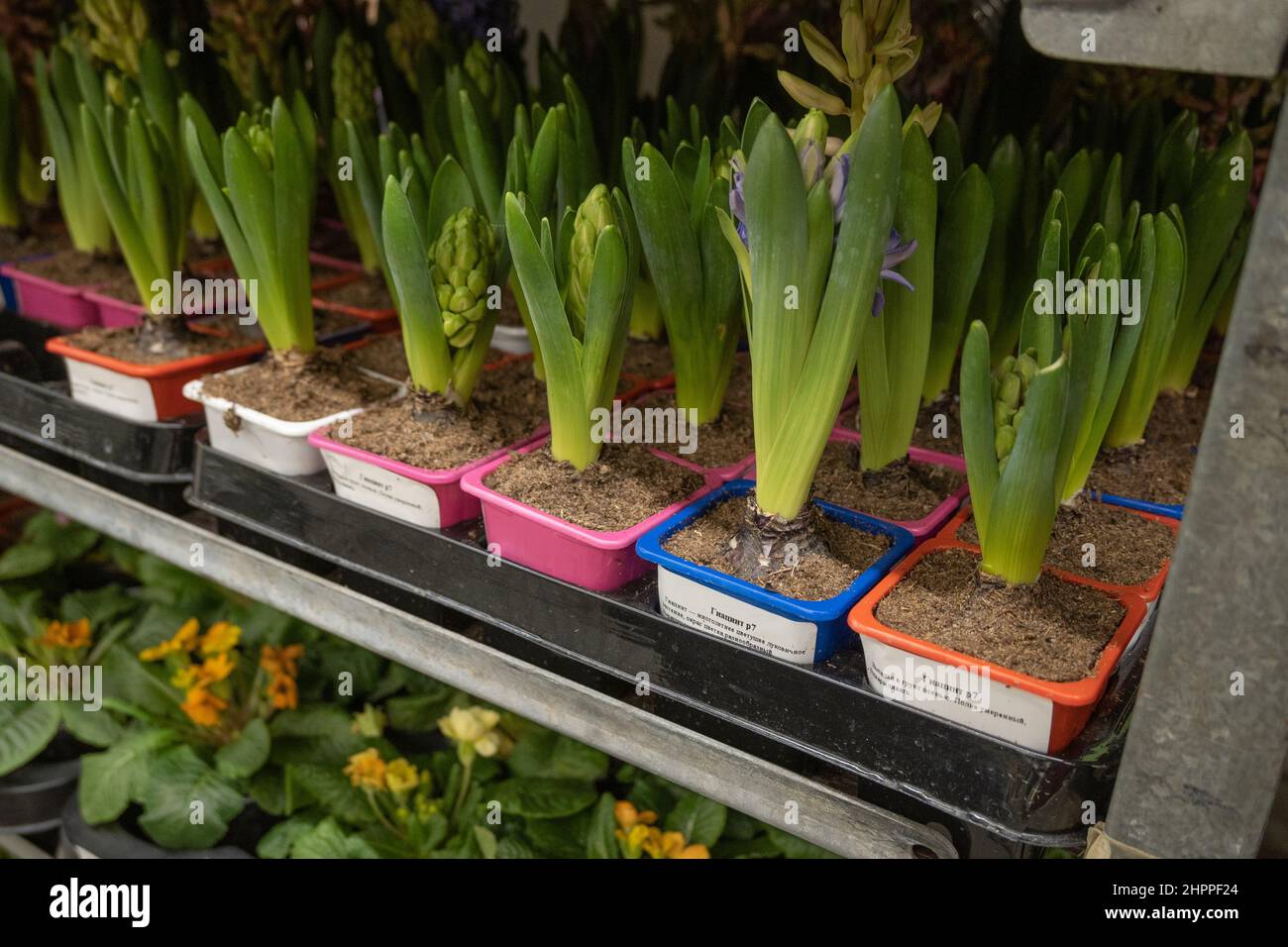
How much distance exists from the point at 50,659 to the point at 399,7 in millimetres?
987

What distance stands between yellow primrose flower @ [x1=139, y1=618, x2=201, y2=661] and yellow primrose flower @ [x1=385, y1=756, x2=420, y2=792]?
0.33 meters

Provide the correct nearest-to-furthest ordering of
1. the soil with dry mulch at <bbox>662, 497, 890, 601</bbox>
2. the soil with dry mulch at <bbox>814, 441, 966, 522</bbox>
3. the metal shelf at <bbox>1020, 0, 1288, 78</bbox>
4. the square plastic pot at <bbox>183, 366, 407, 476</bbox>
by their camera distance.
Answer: the metal shelf at <bbox>1020, 0, 1288, 78</bbox>, the soil with dry mulch at <bbox>662, 497, 890, 601</bbox>, the soil with dry mulch at <bbox>814, 441, 966, 522</bbox>, the square plastic pot at <bbox>183, 366, 407, 476</bbox>

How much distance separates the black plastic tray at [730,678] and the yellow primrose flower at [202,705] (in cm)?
46

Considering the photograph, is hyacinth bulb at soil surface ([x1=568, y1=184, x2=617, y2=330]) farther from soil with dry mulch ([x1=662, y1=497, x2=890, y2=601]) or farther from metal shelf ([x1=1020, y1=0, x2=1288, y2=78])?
metal shelf ([x1=1020, y1=0, x2=1288, y2=78])

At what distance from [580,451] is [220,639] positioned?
0.76 meters

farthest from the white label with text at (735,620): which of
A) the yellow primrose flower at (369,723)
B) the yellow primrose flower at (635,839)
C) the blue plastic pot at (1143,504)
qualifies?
the yellow primrose flower at (369,723)

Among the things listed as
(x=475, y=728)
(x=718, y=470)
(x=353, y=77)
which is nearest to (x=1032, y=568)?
(x=718, y=470)

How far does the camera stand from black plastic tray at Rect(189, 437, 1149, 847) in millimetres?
622

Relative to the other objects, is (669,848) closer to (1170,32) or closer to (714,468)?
(714,468)

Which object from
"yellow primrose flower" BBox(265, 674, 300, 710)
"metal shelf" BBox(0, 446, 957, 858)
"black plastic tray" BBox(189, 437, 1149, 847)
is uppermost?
"black plastic tray" BBox(189, 437, 1149, 847)

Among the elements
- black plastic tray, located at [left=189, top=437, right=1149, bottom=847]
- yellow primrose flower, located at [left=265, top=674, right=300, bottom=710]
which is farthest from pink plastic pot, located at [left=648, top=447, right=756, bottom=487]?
yellow primrose flower, located at [left=265, top=674, right=300, bottom=710]

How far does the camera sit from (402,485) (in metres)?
0.86

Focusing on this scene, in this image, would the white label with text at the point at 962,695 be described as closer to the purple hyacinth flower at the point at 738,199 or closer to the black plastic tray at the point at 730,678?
the black plastic tray at the point at 730,678
